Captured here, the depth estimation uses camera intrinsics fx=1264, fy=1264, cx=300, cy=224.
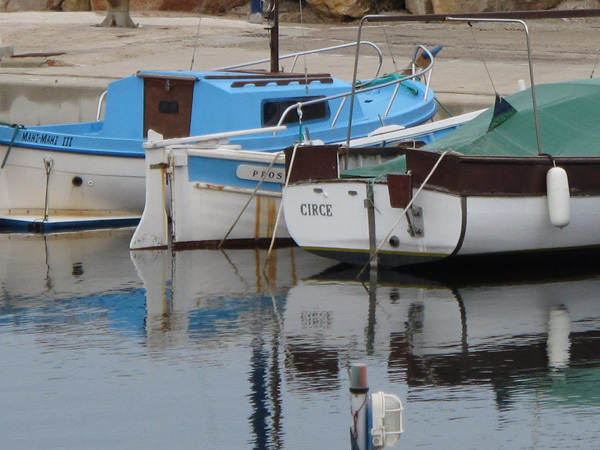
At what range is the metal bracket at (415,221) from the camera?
34.5 feet

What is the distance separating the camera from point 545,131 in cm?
1115

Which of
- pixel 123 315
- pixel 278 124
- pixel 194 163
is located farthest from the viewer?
pixel 278 124

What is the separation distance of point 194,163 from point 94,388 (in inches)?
206

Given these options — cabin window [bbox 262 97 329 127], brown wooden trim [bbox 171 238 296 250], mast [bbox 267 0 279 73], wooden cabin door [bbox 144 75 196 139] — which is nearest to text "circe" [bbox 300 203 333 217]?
brown wooden trim [bbox 171 238 296 250]

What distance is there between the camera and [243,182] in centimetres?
1281

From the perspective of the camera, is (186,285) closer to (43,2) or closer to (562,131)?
(562,131)

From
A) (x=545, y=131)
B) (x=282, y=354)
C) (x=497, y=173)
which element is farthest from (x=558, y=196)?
(x=282, y=354)

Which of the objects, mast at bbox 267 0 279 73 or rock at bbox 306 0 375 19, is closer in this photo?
mast at bbox 267 0 279 73

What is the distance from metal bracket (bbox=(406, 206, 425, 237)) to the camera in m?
10.5

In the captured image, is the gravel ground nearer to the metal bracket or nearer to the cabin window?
the cabin window

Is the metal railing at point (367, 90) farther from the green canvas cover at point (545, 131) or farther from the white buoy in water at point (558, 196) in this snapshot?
the white buoy in water at point (558, 196)

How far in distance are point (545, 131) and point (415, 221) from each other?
5.09 feet

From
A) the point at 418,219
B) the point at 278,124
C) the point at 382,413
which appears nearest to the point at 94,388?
the point at 382,413

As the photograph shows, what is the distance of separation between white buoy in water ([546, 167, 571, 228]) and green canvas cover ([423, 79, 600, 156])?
2.02 feet
